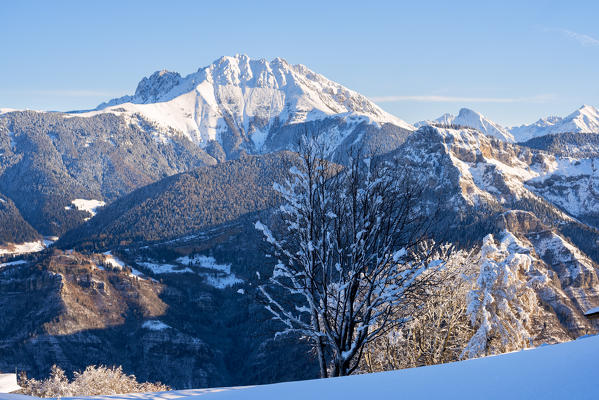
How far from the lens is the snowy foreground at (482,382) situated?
5352 mm

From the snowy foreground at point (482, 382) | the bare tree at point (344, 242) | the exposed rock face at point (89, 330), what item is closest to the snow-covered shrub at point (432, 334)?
the bare tree at point (344, 242)

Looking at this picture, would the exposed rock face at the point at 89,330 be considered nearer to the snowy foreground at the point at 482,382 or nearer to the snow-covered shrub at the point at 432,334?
the snow-covered shrub at the point at 432,334

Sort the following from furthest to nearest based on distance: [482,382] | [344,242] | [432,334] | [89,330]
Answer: [89,330] < [432,334] < [344,242] < [482,382]

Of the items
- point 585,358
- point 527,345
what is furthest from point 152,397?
point 527,345

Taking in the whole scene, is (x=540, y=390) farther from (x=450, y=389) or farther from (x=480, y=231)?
(x=480, y=231)

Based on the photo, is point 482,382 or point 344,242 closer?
point 482,382

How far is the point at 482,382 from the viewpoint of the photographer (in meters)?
5.73

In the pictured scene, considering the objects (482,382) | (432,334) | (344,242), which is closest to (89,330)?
(432,334)

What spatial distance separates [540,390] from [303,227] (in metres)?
7.29

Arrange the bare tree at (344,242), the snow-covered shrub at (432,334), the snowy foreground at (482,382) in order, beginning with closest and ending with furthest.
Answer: the snowy foreground at (482,382)
the bare tree at (344,242)
the snow-covered shrub at (432,334)

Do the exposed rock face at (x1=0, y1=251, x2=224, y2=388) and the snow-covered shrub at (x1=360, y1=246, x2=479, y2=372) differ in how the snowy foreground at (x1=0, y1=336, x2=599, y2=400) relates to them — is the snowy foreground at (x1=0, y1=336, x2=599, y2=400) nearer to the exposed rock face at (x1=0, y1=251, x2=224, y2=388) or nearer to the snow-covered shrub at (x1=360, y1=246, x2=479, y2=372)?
the snow-covered shrub at (x1=360, y1=246, x2=479, y2=372)

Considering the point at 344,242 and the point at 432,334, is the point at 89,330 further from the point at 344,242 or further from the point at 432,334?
the point at 344,242

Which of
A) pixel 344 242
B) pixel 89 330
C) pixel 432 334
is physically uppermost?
pixel 89 330

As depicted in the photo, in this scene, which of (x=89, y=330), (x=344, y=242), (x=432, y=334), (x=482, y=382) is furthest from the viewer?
(x=89, y=330)
